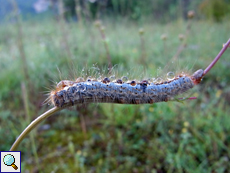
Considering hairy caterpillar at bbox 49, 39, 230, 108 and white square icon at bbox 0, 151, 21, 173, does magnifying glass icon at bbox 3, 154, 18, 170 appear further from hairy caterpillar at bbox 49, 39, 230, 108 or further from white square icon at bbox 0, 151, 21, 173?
hairy caterpillar at bbox 49, 39, 230, 108

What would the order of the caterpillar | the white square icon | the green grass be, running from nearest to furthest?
the caterpillar
the white square icon
the green grass

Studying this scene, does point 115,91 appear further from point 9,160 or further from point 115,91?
point 9,160

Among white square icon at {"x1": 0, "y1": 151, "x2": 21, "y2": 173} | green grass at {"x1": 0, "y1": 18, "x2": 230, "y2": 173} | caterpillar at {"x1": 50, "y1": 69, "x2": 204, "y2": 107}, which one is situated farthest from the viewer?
green grass at {"x1": 0, "y1": 18, "x2": 230, "y2": 173}

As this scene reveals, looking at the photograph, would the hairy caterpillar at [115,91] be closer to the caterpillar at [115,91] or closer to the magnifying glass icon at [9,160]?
the caterpillar at [115,91]

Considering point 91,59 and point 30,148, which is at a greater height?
point 91,59

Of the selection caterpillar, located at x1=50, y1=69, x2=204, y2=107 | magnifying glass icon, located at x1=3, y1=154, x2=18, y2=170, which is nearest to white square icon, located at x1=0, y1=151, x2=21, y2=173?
magnifying glass icon, located at x1=3, y1=154, x2=18, y2=170

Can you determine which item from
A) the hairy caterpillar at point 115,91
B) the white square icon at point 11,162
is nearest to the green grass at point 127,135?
the hairy caterpillar at point 115,91

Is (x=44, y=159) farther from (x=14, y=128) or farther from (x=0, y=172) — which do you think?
(x=0, y=172)

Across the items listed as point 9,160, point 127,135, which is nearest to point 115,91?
point 9,160

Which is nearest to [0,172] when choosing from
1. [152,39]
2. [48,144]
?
[48,144]
